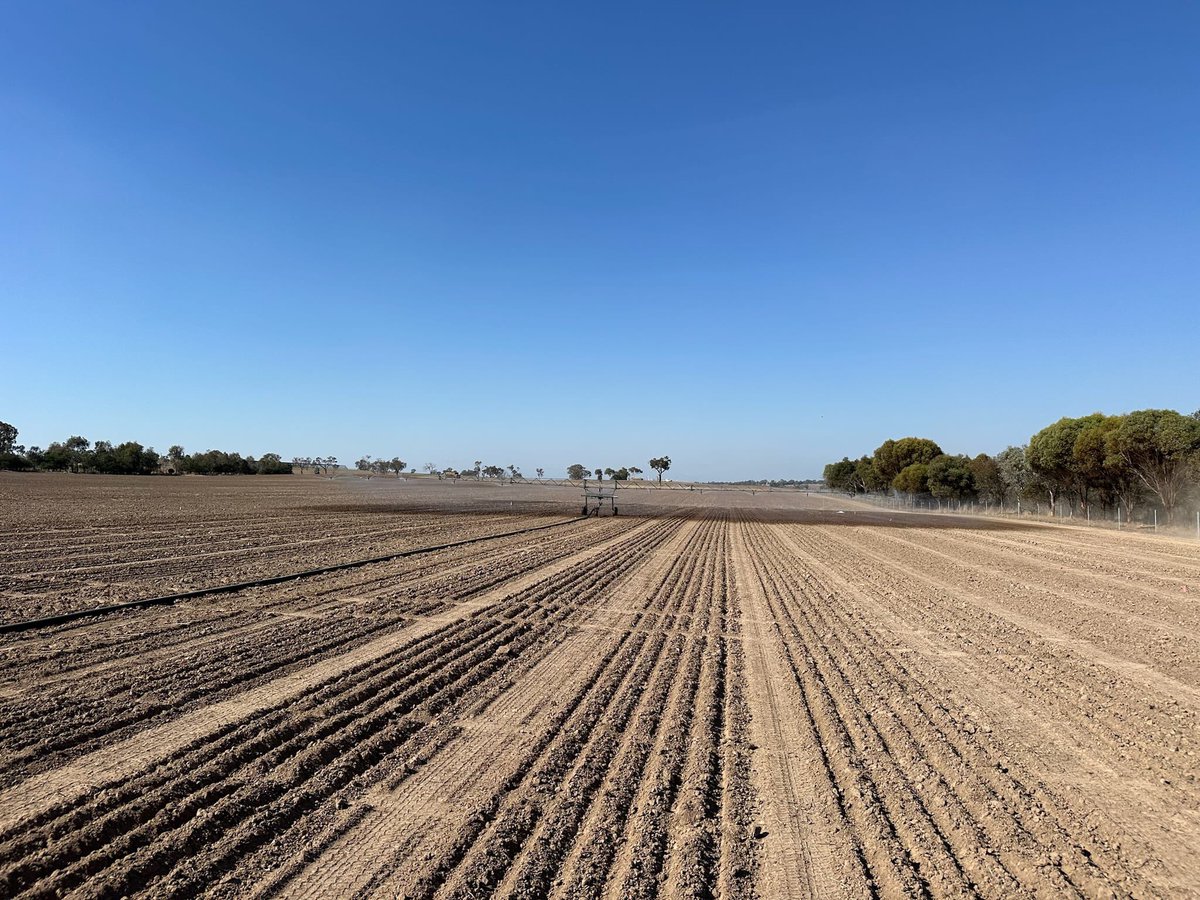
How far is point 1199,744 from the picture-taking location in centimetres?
649

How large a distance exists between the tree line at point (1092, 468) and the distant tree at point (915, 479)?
0.11m

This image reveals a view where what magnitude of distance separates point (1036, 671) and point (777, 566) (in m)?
11.0

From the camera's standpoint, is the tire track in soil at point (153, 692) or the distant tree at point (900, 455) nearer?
the tire track in soil at point (153, 692)

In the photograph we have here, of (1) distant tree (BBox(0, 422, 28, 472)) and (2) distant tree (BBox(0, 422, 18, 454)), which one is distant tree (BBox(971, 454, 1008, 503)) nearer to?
(1) distant tree (BBox(0, 422, 28, 472))

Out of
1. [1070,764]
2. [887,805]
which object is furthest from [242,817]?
[1070,764]

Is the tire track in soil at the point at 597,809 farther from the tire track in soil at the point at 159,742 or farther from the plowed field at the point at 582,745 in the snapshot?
the tire track in soil at the point at 159,742

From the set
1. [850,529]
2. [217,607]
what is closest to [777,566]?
[217,607]

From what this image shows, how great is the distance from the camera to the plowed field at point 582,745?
4062 millimetres

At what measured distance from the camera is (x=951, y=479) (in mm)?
67000

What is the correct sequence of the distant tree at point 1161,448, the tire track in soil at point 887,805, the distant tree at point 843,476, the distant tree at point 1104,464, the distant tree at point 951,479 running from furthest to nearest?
the distant tree at point 843,476
the distant tree at point 951,479
the distant tree at point 1104,464
the distant tree at point 1161,448
the tire track in soil at point 887,805

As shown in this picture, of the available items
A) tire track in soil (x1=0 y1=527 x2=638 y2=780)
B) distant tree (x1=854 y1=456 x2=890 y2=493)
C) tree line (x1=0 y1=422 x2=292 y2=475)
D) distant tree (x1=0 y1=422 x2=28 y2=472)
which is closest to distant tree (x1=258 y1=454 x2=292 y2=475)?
tree line (x1=0 y1=422 x2=292 y2=475)

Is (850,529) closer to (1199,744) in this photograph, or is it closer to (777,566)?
(777,566)

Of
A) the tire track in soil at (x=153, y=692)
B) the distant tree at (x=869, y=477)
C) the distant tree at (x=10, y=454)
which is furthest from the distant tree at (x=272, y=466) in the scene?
the tire track in soil at (x=153, y=692)

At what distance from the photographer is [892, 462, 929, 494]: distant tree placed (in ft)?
240
